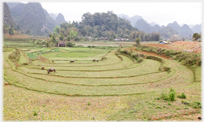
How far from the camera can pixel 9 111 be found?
7.20m

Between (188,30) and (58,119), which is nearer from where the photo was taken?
(58,119)

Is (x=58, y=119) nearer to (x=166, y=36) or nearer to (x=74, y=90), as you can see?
(x=74, y=90)

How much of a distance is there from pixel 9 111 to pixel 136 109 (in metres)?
7.36

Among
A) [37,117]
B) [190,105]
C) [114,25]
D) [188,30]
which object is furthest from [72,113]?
Answer: [188,30]

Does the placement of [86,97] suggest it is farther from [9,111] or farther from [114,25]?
[114,25]

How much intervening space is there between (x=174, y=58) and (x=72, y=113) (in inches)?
883

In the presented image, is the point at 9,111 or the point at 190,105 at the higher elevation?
the point at 190,105

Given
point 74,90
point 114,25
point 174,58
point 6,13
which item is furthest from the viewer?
point 114,25

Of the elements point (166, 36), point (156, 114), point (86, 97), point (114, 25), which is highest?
point (114, 25)

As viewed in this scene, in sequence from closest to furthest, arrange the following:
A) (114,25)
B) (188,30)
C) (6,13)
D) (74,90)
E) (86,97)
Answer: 1. (86,97)
2. (74,90)
3. (6,13)
4. (114,25)
5. (188,30)

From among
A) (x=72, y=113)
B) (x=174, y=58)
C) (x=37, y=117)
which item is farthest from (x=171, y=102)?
(x=174, y=58)

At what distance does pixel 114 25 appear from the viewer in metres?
136

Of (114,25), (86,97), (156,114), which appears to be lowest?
(86,97)

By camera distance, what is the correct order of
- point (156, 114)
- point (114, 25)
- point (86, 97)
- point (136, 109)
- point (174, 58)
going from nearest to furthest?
point (156, 114) → point (136, 109) → point (86, 97) → point (174, 58) → point (114, 25)
